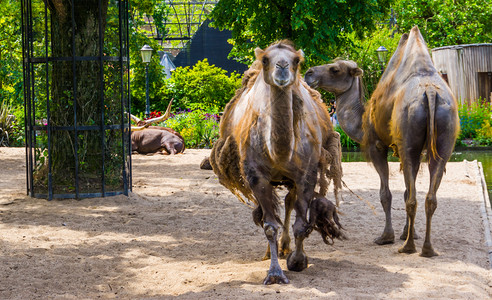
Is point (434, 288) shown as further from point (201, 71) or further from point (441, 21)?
point (441, 21)

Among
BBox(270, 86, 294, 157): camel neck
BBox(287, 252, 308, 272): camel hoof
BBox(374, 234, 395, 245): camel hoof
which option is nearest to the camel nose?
BBox(270, 86, 294, 157): camel neck

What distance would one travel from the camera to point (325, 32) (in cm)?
1470

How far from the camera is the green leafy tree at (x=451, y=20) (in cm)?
3219

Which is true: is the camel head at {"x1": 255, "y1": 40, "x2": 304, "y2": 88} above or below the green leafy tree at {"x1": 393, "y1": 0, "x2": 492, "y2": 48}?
below

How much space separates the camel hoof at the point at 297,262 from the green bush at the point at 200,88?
74.5 feet

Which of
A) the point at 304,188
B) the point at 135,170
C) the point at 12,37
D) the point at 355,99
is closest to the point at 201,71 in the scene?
the point at 12,37

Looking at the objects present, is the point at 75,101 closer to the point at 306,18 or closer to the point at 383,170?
the point at 383,170

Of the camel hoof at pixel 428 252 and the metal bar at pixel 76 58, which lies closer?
the camel hoof at pixel 428 252

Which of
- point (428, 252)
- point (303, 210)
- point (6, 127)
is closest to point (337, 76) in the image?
point (428, 252)

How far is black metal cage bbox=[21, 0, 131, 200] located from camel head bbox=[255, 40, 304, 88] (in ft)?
18.4

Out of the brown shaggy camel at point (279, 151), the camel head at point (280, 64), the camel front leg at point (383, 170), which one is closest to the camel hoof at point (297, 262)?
the brown shaggy camel at point (279, 151)

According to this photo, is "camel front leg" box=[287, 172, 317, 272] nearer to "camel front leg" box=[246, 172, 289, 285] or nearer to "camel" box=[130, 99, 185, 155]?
"camel front leg" box=[246, 172, 289, 285]

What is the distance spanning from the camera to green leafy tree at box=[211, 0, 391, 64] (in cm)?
1458

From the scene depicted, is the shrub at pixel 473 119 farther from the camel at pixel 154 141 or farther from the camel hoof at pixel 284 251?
the camel hoof at pixel 284 251
